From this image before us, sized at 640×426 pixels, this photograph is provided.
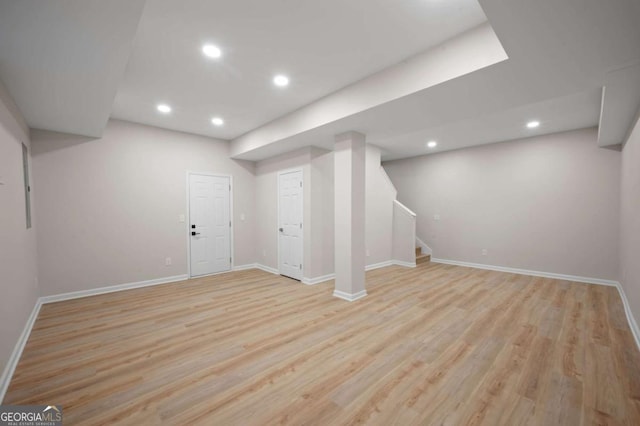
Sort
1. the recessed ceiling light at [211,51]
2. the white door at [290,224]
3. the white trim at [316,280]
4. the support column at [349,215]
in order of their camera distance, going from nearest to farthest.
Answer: the recessed ceiling light at [211,51] < the support column at [349,215] < the white trim at [316,280] < the white door at [290,224]

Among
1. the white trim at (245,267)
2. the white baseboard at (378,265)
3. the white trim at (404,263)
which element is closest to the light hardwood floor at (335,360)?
the white trim at (245,267)

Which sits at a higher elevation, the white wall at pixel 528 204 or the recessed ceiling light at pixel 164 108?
the recessed ceiling light at pixel 164 108

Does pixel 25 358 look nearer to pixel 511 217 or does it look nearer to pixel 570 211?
pixel 511 217

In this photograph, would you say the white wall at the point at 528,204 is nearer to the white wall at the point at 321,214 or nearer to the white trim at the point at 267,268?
the white wall at the point at 321,214

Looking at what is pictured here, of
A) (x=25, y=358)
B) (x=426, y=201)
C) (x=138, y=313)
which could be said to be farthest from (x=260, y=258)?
(x=426, y=201)

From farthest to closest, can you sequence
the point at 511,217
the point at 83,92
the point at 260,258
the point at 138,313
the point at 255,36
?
the point at 260,258
the point at 511,217
the point at 138,313
the point at 83,92
the point at 255,36

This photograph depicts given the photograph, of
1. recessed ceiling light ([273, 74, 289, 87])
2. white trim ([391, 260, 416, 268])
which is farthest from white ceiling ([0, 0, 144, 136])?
white trim ([391, 260, 416, 268])

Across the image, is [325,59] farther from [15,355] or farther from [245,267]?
[245,267]

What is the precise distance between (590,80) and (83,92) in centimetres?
485

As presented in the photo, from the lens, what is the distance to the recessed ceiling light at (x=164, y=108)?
3.85 metres

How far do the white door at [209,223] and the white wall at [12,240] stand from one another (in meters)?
2.30

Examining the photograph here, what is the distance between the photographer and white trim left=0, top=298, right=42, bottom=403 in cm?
199

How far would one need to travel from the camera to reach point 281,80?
307cm

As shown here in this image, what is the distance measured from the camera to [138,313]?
3492 mm
